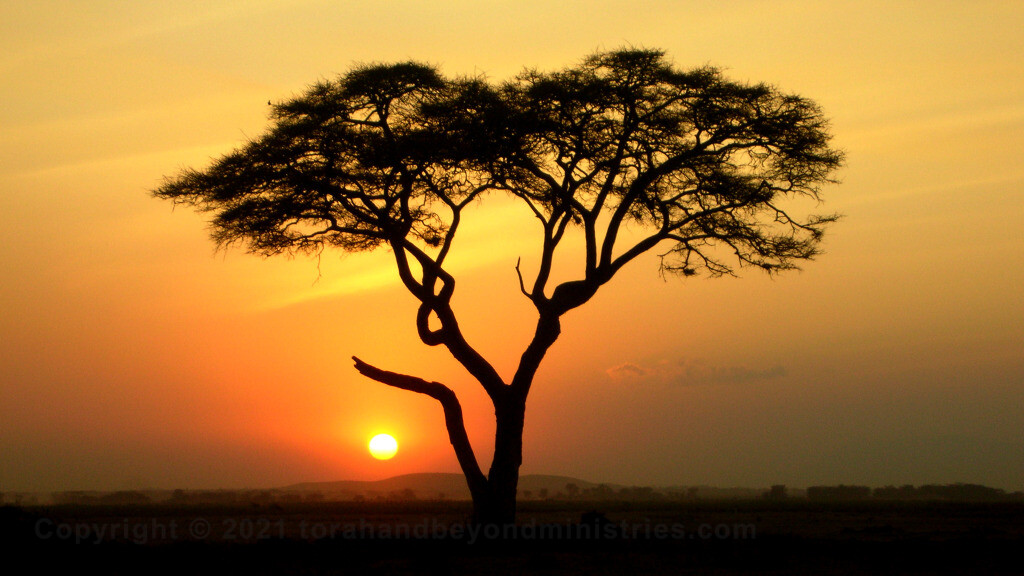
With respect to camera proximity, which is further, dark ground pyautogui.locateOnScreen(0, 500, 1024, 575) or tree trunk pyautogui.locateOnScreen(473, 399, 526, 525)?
tree trunk pyautogui.locateOnScreen(473, 399, 526, 525)

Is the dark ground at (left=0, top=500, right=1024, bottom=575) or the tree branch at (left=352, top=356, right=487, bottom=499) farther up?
the tree branch at (left=352, top=356, right=487, bottom=499)

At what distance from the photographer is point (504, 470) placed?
766 inches

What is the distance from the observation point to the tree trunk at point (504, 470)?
764 inches

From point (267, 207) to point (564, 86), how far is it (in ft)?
20.6

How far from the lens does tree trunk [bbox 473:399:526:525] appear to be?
764 inches

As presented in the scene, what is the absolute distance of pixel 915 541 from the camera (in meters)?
19.2

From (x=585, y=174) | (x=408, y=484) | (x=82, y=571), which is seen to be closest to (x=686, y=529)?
(x=585, y=174)

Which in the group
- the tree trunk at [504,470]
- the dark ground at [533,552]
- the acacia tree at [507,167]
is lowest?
the dark ground at [533,552]

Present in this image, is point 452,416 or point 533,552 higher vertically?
point 452,416

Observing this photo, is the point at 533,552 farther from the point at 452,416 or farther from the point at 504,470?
the point at 452,416

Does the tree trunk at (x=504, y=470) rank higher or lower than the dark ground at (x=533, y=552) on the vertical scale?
higher

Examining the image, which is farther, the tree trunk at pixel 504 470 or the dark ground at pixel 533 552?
the tree trunk at pixel 504 470

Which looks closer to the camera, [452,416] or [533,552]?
[533,552]

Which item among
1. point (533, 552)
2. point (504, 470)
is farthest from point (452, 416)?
point (533, 552)
